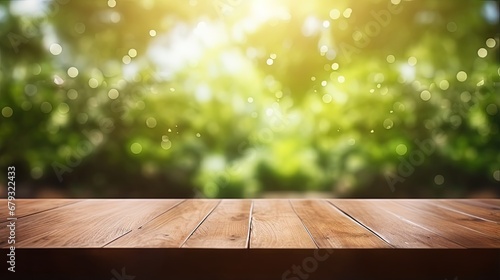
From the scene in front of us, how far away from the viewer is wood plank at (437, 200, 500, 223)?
1.20 metres

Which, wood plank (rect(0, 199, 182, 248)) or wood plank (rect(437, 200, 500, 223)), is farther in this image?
wood plank (rect(437, 200, 500, 223))

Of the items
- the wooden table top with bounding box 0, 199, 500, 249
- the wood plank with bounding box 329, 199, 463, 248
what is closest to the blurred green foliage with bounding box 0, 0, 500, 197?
the wooden table top with bounding box 0, 199, 500, 249

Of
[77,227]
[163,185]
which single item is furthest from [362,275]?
[163,185]

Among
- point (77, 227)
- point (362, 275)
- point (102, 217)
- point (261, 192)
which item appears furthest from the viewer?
point (261, 192)

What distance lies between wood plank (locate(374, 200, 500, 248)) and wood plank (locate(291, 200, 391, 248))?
13 cm

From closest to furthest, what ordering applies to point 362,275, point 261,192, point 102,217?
point 362,275 → point 102,217 → point 261,192

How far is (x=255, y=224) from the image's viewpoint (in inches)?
41.8

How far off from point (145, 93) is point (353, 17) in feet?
4.03

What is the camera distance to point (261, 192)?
9.09ft

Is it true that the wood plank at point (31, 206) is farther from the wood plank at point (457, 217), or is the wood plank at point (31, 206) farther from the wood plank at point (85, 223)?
the wood plank at point (457, 217)

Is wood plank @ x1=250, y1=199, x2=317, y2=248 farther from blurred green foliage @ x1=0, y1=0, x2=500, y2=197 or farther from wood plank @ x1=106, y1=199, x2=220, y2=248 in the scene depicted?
blurred green foliage @ x1=0, y1=0, x2=500, y2=197

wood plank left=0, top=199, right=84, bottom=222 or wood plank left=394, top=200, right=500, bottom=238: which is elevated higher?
wood plank left=0, top=199, right=84, bottom=222

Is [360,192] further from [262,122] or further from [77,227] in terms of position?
[77,227]

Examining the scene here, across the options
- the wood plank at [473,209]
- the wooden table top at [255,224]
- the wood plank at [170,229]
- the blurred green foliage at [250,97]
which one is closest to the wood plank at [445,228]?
the wooden table top at [255,224]
